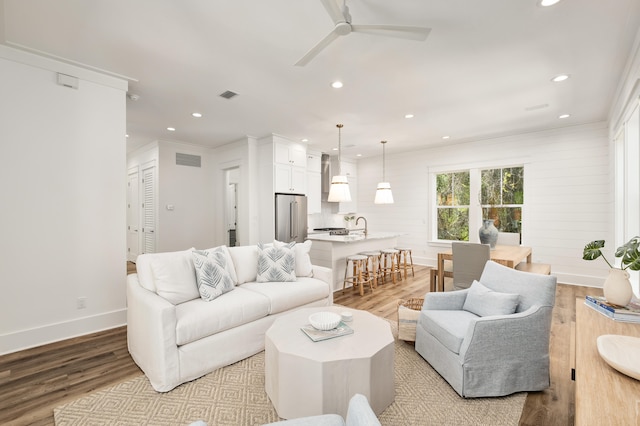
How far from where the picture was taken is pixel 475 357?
196 cm

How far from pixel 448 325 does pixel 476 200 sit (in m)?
4.75

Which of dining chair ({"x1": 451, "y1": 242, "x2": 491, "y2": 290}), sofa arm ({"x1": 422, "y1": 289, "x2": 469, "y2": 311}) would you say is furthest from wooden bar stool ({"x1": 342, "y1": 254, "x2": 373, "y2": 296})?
sofa arm ({"x1": 422, "y1": 289, "x2": 469, "y2": 311})

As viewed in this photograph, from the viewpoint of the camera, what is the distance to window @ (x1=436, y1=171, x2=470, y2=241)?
6449mm

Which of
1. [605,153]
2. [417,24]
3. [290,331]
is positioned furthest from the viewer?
[605,153]

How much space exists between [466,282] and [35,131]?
496 centimetres

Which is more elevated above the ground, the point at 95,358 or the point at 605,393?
the point at 605,393

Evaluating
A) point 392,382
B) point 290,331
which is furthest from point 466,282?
point 290,331

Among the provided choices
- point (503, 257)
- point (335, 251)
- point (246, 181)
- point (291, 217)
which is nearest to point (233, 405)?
point (335, 251)

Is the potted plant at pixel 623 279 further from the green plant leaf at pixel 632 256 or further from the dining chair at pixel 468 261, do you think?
the dining chair at pixel 468 261

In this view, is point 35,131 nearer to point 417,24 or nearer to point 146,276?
point 146,276

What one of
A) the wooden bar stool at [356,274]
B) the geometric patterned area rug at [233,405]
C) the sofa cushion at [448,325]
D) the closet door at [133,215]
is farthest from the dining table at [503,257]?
the closet door at [133,215]

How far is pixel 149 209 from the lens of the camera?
20.6 ft

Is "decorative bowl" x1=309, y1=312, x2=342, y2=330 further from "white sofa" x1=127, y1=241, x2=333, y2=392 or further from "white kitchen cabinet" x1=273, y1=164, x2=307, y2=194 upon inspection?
"white kitchen cabinet" x1=273, y1=164, x2=307, y2=194

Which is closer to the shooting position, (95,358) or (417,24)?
(417,24)
